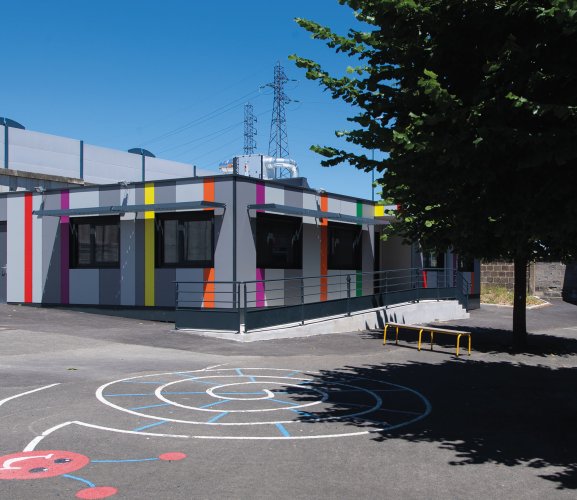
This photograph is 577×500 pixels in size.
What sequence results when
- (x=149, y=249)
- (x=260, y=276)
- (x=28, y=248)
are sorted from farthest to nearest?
(x=28, y=248)
(x=149, y=249)
(x=260, y=276)

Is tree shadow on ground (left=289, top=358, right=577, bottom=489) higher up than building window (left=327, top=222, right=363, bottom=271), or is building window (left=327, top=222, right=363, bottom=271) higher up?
building window (left=327, top=222, right=363, bottom=271)

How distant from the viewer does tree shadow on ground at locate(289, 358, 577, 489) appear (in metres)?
6.12

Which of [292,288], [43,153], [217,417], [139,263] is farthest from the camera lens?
[43,153]

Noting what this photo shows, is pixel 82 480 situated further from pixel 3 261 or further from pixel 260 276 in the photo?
pixel 3 261

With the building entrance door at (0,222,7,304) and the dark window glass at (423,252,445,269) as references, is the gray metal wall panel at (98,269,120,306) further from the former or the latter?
the dark window glass at (423,252,445,269)

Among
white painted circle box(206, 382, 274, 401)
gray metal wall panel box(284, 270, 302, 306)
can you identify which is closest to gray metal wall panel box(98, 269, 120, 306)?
gray metal wall panel box(284, 270, 302, 306)

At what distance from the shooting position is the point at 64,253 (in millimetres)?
19062

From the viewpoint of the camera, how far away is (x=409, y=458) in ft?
19.5

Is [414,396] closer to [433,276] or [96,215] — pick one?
[96,215]

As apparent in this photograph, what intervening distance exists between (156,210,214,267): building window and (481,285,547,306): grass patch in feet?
57.3

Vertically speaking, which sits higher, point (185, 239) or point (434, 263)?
point (185, 239)

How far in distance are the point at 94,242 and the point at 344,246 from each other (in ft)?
27.4

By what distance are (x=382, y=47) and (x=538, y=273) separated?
103 feet

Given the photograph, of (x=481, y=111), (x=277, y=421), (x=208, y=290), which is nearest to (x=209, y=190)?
(x=208, y=290)
